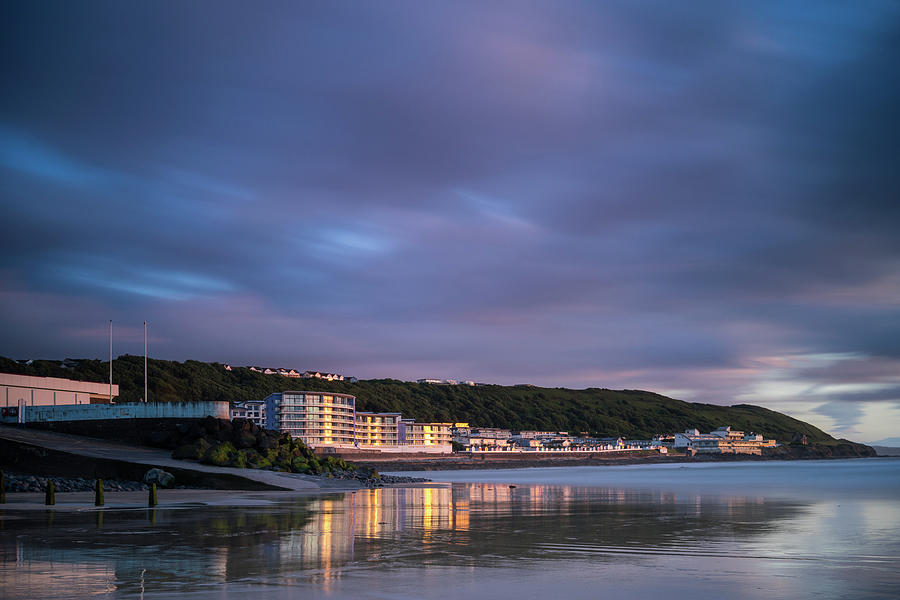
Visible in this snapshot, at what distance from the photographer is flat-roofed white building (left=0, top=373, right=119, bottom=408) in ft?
304

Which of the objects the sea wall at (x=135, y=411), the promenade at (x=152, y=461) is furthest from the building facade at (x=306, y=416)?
the promenade at (x=152, y=461)

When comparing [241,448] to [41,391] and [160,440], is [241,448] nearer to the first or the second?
[160,440]

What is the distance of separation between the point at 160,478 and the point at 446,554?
4146 cm

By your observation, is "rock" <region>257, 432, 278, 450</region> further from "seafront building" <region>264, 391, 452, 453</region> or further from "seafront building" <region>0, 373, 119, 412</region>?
"seafront building" <region>264, 391, 452, 453</region>

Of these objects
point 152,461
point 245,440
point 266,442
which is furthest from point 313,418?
point 152,461

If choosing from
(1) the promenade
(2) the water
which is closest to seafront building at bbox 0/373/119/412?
(1) the promenade

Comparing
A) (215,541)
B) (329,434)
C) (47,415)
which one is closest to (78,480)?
(47,415)

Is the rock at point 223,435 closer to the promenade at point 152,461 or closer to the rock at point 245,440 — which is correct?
the rock at point 245,440

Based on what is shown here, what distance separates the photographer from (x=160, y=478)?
5834 centimetres

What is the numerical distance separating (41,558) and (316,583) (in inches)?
331

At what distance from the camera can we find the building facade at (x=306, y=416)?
17475cm

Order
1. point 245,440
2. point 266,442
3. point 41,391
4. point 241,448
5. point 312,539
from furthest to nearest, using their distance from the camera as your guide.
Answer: point 41,391, point 266,442, point 245,440, point 241,448, point 312,539

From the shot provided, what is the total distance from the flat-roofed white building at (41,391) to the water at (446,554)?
63.1 meters

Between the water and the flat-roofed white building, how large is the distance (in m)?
63.1
